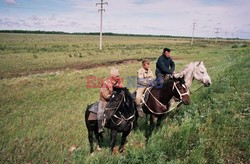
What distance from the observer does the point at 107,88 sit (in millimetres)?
5609

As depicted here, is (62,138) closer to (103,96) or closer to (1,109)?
(103,96)

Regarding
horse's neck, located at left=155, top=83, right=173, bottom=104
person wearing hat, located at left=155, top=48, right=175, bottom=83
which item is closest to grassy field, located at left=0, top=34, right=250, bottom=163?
horse's neck, located at left=155, top=83, right=173, bottom=104

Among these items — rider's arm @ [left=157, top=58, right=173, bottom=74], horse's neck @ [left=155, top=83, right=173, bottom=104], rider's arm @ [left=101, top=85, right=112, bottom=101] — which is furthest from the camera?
rider's arm @ [left=157, top=58, right=173, bottom=74]

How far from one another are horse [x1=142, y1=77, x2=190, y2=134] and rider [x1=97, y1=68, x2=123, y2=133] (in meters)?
1.84

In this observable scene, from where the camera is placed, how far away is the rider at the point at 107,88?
5.41 metres

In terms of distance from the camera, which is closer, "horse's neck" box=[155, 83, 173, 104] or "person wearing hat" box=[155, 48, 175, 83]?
"horse's neck" box=[155, 83, 173, 104]

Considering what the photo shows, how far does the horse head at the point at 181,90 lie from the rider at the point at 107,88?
74.7 inches

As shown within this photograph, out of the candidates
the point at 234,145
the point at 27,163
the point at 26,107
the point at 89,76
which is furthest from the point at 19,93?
the point at 234,145

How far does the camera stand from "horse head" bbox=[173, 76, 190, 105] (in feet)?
19.9

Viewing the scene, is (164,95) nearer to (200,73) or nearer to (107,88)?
(107,88)

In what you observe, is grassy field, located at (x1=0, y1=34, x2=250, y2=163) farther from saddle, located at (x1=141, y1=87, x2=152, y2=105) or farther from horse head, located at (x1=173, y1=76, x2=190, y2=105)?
saddle, located at (x1=141, y1=87, x2=152, y2=105)

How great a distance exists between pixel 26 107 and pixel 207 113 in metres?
8.88

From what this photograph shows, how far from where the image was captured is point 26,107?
10297mm

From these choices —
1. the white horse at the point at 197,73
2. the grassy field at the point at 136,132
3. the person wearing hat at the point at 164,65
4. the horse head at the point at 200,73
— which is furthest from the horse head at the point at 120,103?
the horse head at the point at 200,73
